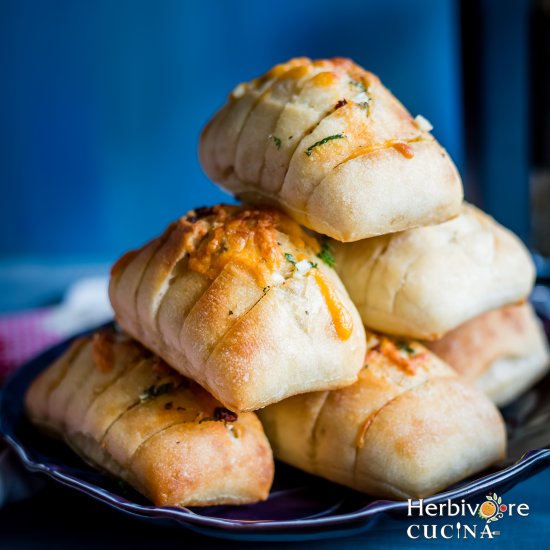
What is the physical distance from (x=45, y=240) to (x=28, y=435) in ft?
9.53

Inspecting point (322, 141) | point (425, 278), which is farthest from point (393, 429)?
point (322, 141)

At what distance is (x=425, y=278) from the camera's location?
1598 mm

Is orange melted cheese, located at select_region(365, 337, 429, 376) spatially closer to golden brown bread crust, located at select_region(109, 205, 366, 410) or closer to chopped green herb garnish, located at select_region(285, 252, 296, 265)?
golden brown bread crust, located at select_region(109, 205, 366, 410)

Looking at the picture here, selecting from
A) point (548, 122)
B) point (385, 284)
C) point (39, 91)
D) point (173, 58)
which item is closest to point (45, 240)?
point (39, 91)

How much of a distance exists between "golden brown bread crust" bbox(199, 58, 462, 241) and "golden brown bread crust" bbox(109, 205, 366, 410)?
0.09 m

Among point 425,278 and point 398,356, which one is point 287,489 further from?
point 425,278

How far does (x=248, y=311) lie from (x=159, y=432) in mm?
307

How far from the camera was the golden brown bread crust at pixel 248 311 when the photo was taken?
1.32m

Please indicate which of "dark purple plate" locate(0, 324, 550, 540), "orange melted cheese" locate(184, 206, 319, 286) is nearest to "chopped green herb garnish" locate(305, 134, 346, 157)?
"orange melted cheese" locate(184, 206, 319, 286)

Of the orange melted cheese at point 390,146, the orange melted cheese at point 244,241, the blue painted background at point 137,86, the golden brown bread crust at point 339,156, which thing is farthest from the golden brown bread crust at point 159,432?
the blue painted background at point 137,86

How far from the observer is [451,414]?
1475mm

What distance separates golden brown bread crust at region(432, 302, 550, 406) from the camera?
1.82 m

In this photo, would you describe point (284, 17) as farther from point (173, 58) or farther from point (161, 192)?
point (161, 192)

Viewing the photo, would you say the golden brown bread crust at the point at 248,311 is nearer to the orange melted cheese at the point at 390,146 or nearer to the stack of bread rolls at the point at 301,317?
the stack of bread rolls at the point at 301,317
